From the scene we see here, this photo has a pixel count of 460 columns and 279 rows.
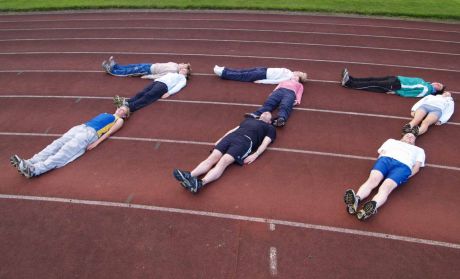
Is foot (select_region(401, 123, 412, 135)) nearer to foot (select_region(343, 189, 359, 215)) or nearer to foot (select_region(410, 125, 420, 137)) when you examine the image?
foot (select_region(410, 125, 420, 137))

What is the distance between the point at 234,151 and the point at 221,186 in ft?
2.09

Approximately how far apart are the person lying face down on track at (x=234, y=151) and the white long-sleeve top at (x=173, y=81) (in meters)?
2.85

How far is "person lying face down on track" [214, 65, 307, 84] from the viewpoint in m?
8.83

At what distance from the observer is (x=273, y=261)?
14.7ft

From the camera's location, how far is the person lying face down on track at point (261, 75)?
29.0ft

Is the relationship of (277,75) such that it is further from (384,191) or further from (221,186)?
(384,191)

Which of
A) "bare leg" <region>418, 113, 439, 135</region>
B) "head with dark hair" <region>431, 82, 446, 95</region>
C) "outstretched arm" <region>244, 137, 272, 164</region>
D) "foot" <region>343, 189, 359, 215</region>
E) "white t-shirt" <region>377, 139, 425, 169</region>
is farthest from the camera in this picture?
"head with dark hair" <region>431, 82, 446, 95</region>

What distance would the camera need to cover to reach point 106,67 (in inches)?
384

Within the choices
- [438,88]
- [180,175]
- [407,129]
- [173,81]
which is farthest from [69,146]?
[438,88]

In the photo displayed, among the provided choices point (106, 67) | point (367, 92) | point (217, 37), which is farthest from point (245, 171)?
point (217, 37)

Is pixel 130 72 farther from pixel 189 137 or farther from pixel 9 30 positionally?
pixel 9 30

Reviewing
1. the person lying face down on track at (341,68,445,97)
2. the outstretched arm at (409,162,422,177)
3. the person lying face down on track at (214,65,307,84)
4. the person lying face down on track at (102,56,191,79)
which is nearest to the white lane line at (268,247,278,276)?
the outstretched arm at (409,162,422,177)

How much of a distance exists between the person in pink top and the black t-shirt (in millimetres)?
515

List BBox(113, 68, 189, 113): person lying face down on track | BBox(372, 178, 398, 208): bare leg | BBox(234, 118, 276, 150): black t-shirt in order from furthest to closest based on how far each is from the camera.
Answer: BBox(113, 68, 189, 113): person lying face down on track, BBox(234, 118, 276, 150): black t-shirt, BBox(372, 178, 398, 208): bare leg
